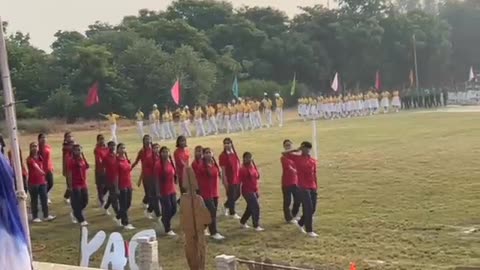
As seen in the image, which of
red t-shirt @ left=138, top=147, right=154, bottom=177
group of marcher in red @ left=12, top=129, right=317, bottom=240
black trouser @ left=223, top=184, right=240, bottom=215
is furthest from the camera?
red t-shirt @ left=138, top=147, right=154, bottom=177

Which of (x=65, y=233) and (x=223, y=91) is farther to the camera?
(x=223, y=91)

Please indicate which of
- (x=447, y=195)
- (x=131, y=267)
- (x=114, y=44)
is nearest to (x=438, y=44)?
(x=114, y=44)

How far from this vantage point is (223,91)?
48.2 metres

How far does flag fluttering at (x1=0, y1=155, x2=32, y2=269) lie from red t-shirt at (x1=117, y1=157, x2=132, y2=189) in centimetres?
855

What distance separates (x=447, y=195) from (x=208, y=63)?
109ft

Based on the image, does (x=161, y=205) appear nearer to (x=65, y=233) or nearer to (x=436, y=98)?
(x=65, y=233)

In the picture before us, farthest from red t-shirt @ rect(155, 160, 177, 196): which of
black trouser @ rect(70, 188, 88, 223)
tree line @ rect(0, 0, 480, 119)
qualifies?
tree line @ rect(0, 0, 480, 119)

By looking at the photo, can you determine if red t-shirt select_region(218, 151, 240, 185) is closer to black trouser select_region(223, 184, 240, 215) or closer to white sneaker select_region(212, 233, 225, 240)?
black trouser select_region(223, 184, 240, 215)

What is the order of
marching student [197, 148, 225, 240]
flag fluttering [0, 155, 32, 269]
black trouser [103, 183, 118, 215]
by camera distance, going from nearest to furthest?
flag fluttering [0, 155, 32, 269]
marching student [197, 148, 225, 240]
black trouser [103, 183, 118, 215]

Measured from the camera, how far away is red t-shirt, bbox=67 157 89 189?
41.8 ft

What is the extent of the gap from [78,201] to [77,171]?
0.53 metres

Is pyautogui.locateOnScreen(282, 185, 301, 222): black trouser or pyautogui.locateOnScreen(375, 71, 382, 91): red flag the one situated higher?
pyautogui.locateOnScreen(375, 71, 382, 91): red flag

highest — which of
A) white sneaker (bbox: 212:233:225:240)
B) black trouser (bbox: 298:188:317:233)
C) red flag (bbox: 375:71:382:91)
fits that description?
red flag (bbox: 375:71:382:91)

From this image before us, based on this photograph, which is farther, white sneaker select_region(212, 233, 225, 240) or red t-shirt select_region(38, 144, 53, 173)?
red t-shirt select_region(38, 144, 53, 173)
